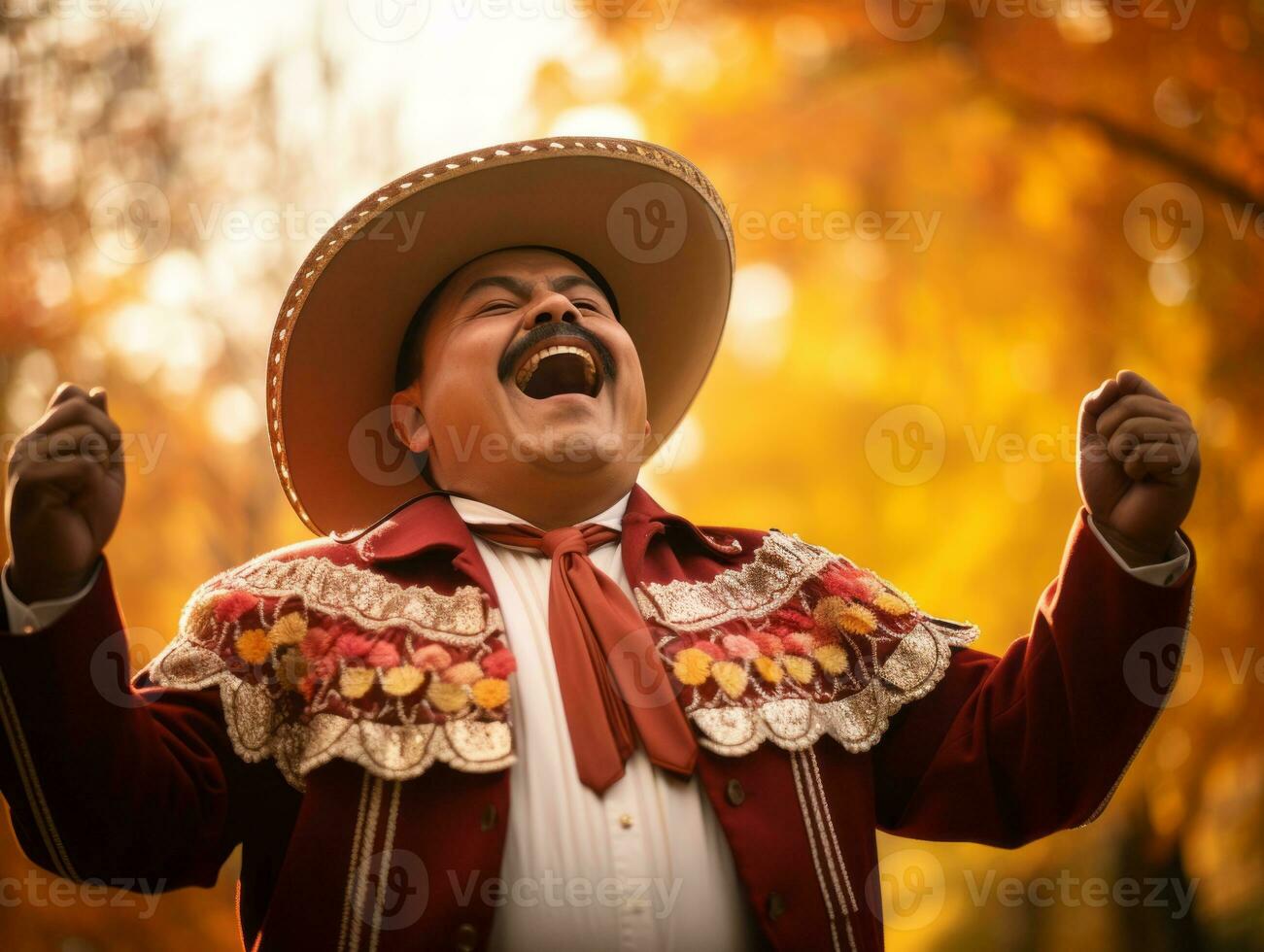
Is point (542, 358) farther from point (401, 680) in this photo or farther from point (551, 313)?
point (401, 680)

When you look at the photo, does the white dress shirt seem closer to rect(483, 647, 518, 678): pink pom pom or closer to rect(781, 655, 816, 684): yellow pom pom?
rect(483, 647, 518, 678): pink pom pom

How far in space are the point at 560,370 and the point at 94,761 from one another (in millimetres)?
1197

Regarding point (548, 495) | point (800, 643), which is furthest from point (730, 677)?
point (548, 495)

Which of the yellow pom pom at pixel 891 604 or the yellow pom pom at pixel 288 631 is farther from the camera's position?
the yellow pom pom at pixel 891 604

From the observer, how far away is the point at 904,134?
6398 millimetres

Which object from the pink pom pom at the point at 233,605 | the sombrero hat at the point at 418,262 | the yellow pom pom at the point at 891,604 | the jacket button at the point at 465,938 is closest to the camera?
the jacket button at the point at 465,938

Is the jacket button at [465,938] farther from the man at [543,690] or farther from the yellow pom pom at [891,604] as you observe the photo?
the yellow pom pom at [891,604]

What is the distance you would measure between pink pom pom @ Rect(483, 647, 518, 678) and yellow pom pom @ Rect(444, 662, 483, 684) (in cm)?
1

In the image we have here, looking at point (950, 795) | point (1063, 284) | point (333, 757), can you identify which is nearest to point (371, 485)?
point (333, 757)

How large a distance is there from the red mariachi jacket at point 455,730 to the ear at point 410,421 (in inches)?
12.4

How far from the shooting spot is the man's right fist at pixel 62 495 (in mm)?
1787

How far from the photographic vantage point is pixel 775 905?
6.58ft

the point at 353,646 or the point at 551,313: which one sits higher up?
the point at 551,313

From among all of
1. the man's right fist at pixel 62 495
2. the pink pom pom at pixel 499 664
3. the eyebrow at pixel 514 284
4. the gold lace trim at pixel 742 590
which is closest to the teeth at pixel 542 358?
the eyebrow at pixel 514 284
